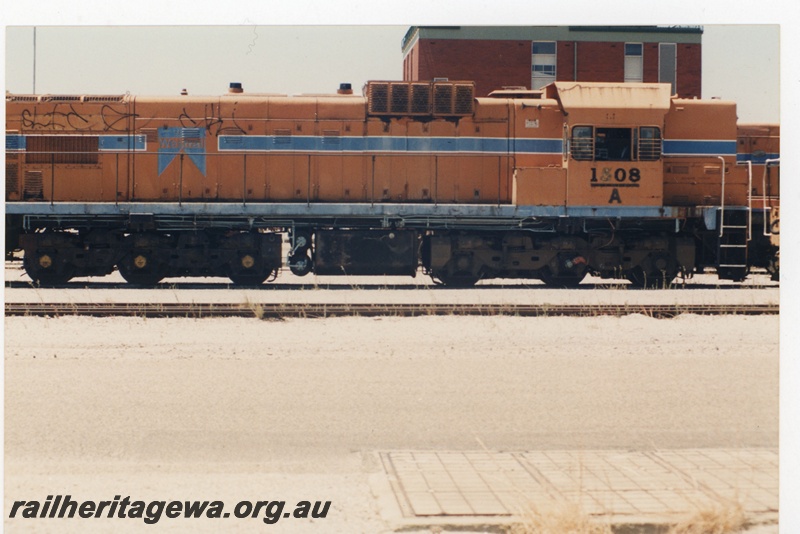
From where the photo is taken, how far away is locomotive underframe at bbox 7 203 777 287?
616 inches

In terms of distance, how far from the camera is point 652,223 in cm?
1625

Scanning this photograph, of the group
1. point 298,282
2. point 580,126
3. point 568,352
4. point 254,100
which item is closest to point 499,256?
point 580,126

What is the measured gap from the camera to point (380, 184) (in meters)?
16.0

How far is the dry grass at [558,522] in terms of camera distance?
14.5 ft

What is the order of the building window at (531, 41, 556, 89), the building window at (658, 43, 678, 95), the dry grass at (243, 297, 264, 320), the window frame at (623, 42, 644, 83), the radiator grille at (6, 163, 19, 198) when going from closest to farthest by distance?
the dry grass at (243, 297, 264, 320), the radiator grille at (6, 163, 19, 198), the building window at (531, 41, 556, 89), the building window at (658, 43, 678, 95), the window frame at (623, 42, 644, 83)

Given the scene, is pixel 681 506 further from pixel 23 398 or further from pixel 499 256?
pixel 499 256

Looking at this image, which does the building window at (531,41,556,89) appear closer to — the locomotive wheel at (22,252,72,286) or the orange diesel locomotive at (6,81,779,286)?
the orange diesel locomotive at (6,81,779,286)

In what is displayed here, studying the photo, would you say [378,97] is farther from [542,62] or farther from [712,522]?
[542,62]

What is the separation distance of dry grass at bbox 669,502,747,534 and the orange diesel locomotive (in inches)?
441

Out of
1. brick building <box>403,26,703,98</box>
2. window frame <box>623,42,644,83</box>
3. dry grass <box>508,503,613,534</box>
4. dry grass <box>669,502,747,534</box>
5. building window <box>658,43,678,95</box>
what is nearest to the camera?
dry grass <box>508,503,613,534</box>

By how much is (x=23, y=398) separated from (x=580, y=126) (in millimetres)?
11286

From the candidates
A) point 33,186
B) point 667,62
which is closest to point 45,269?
point 33,186
